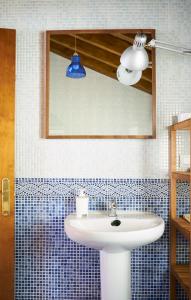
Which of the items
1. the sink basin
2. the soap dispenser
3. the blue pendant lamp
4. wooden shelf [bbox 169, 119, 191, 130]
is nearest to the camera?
the sink basin

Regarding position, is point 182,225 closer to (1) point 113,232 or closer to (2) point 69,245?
(1) point 113,232

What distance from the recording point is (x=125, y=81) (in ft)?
7.45

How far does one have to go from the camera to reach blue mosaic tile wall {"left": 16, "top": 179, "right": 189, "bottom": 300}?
93.4 inches

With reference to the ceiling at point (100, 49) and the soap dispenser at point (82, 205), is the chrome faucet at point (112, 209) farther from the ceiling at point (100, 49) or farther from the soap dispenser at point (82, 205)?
the ceiling at point (100, 49)

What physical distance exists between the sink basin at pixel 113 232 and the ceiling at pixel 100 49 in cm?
92

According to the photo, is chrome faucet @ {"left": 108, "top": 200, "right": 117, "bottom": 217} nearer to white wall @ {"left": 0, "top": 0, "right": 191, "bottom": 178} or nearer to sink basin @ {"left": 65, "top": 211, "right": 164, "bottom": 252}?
sink basin @ {"left": 65, "top": 211, "right": 164, "bottom": 252}

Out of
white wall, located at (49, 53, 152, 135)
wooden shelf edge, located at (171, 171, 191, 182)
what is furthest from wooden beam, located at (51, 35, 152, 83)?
wooden shelf edge, located at (171, 171, 191, 182)

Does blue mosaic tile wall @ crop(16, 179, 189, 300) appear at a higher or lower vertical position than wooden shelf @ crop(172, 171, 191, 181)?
lower

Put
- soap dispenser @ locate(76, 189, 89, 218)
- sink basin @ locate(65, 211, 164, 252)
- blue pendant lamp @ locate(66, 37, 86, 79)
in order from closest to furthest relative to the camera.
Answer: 1. sink basin @ locate(65, 211, 164, 252)
2. soap dispenser @ locate(76, 189, 89, 218)
3. blue pendant lamp @ locate(66, 37, 86, 79)

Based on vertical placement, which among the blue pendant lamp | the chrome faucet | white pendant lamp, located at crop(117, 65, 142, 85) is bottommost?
the chrome faucet

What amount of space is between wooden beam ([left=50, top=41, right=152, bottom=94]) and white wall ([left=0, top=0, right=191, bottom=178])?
0.10 meters

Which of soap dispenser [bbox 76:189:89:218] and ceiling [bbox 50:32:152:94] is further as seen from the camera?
ceiling [bbox 50:32:152:94]

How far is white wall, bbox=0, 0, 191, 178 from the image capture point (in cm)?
239

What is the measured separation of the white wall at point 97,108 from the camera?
236cm
